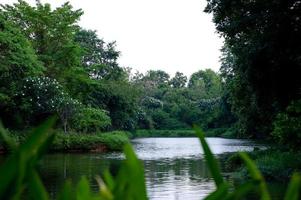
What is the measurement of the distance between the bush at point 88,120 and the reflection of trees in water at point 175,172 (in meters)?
13.7

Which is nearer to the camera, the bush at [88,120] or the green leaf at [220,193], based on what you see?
the green leaf at [220,193]

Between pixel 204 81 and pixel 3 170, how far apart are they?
9486cm

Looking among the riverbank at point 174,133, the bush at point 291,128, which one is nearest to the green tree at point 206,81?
the riverbank at point 174,133

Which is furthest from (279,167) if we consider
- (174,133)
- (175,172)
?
(174,133)

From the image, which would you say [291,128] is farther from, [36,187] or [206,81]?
[206,81]

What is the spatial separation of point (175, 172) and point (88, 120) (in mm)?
18245

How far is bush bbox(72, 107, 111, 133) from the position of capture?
33.3 metres

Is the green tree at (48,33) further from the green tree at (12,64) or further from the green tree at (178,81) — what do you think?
the green tree at (178,81)

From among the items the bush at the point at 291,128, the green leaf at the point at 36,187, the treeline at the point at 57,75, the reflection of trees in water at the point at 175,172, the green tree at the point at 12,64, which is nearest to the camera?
the green leaf at the point at 36,187

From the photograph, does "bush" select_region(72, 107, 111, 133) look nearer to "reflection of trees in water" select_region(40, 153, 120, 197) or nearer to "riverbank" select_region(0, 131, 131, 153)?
"riverbank" select_region(0, 131, 131, 153)

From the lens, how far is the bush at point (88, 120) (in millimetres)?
33312

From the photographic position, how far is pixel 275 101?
16812 millimetres

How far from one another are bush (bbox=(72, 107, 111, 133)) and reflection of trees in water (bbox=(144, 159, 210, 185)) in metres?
13.7

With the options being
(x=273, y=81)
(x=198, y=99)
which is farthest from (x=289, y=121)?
(x=198, y=99)
